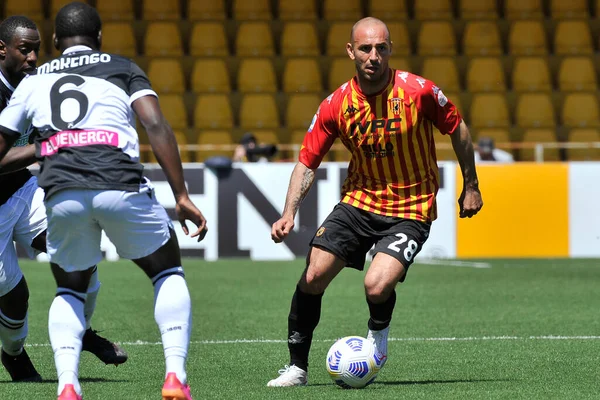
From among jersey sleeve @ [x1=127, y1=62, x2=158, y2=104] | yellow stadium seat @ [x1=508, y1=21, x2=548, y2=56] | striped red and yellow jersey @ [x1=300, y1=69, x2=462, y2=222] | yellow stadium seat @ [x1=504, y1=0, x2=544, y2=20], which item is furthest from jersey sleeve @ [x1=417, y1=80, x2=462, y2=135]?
yellow stadium seat @ [x1=504, y1=0, x2=544, y2=20]

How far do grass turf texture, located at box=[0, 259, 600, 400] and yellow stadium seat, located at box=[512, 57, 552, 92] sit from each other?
253 inches

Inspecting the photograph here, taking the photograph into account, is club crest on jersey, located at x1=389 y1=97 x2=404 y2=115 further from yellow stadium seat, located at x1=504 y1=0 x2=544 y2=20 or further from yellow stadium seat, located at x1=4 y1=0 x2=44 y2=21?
yellow stadium seat, located at x1=504 y1=0 x2=544 y2=20

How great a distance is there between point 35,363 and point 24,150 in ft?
6.08

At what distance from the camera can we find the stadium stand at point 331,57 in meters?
19.3

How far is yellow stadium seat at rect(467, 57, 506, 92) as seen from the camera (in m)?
20.0

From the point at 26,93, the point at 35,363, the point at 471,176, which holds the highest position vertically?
the point at 26,93

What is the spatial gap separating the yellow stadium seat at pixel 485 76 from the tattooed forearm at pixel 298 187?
13853mm

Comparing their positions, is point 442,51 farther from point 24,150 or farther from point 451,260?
point 24,150

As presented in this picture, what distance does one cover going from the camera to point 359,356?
6.18 m

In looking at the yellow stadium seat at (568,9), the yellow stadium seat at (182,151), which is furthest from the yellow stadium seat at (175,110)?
the yellow stadium seat at (568,9)

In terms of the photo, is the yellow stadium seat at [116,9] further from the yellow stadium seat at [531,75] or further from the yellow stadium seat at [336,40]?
the yellow stadium seat at [531,75]

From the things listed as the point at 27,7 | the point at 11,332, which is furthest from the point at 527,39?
the point at 11,332

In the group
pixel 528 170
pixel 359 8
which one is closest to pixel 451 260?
pixel 528 170

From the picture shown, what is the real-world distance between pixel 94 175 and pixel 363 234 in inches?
74.2
